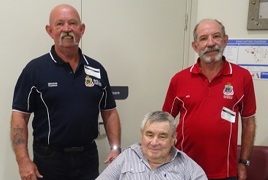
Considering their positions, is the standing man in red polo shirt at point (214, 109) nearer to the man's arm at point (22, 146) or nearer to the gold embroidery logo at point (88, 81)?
the gold embroidery logo at point (88, 81)

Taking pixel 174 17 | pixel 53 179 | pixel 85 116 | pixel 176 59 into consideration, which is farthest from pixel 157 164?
pixel 174 17

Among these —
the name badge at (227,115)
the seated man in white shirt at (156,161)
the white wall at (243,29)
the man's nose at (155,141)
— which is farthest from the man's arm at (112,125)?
the white wall at (243,29)

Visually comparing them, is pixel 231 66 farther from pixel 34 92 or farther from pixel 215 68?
pixel 34 92

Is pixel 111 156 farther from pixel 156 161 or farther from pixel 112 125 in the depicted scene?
pixel 156 161

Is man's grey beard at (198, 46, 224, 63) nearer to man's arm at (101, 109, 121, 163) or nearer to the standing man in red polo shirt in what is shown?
the standing man in red polo shirt

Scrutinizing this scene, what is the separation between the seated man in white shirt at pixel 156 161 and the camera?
1.54 metres

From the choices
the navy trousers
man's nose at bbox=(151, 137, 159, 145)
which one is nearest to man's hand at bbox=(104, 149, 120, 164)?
the navy trousers

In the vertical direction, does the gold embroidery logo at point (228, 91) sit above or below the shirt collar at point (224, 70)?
below

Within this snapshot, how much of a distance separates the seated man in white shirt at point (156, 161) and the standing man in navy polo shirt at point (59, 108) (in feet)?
0.86

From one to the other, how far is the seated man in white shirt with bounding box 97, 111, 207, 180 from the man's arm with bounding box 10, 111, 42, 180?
383 millimetres

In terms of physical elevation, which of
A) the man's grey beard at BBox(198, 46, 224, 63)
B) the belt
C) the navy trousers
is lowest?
the navy trousers

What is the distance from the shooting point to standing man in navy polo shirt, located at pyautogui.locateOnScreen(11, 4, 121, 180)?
65.2 inches

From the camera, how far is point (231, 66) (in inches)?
69.7

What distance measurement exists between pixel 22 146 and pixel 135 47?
119cm
